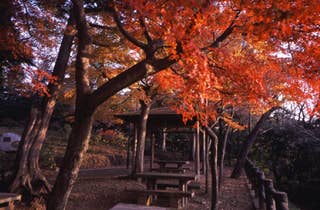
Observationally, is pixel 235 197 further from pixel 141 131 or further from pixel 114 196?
pixel 141 131

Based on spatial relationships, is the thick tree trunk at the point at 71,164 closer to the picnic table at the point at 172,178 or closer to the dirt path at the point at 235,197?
the picnic table at the point at 172,178

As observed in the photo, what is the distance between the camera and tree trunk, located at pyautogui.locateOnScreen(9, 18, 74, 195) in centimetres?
800

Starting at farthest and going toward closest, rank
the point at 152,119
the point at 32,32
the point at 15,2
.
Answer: the point at 152,119
the point at 32,32
the point at 15,2

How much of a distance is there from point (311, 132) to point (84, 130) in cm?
1463

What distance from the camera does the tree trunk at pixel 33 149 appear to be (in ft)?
26.2

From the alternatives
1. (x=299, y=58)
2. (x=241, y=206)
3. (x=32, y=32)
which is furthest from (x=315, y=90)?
(x=32, y=32)

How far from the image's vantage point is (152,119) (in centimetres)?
1378

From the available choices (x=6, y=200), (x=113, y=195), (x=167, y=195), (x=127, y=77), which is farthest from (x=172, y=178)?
(x=6, y=200)

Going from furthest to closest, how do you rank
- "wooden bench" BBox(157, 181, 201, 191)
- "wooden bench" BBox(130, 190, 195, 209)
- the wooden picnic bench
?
"wooden bench" BBox(157, 181, 201, 191), "wooden bench" BBox(130, 190, 195, 209), the wooden picnic bench

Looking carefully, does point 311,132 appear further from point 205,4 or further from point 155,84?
point 205,4

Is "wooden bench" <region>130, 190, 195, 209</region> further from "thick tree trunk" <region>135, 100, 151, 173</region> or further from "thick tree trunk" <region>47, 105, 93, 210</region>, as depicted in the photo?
"thick tree trunk" <region>135, 100, 151, 173</region>

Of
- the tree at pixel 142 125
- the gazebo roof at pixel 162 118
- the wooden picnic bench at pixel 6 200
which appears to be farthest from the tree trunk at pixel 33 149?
the gazebo roof at pixel 162 118

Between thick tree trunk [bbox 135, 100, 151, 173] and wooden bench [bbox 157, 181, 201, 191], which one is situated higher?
thick tree trunk [bbox 135, 100, 151, 173]

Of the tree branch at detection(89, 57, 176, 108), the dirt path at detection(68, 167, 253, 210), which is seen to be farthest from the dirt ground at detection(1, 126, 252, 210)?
the tree branch at detection(89, 57, 176, 108)
